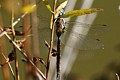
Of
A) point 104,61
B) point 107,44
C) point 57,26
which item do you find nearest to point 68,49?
point 57,26

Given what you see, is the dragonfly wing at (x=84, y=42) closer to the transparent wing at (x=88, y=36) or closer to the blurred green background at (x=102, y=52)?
the transparent wing at (x=88, y=36)

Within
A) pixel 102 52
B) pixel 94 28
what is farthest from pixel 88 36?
pixel 102 52

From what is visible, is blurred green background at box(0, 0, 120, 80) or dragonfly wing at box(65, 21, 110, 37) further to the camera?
blurred green background at box(0, 0, 120, 80)

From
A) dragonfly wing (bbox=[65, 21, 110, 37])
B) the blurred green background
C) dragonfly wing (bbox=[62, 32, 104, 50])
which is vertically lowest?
the blurred green background

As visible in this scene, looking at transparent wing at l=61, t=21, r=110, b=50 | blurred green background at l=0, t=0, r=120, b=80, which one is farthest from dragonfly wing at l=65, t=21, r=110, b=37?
blurred green background at l=0, t=0, r=120, b=80

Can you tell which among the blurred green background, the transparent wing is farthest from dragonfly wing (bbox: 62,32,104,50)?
the blurred green background

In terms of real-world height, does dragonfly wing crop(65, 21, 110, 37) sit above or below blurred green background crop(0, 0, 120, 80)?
above

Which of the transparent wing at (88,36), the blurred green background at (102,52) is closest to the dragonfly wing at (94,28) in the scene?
the transparent wing at (88,36)

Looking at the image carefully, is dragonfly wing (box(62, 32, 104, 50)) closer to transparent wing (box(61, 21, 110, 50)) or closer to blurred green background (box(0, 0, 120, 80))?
transparent wing (box(61, 21, 110, 50))

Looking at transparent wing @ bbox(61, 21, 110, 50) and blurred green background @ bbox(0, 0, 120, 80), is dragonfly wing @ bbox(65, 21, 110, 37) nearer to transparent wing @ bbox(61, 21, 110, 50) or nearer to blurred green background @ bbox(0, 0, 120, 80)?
transparent wing @ bbox(61, 21, 110, 50)

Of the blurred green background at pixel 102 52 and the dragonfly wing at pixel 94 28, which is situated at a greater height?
the dragonfly wing at pixel 94 28

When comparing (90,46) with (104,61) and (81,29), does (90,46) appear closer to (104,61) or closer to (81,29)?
(81,29)
